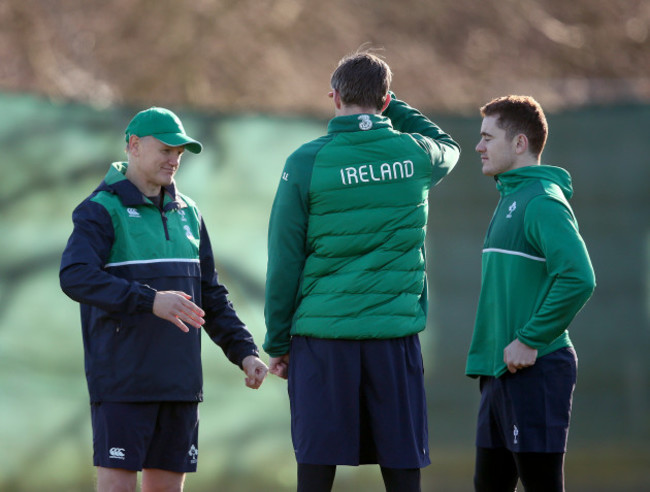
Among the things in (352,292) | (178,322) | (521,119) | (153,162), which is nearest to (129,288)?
(178,322)

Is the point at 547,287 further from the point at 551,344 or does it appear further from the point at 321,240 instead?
the point at 321,240

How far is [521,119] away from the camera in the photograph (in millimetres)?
4188

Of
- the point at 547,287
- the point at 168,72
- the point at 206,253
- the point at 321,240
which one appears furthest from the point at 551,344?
the point at 168,72

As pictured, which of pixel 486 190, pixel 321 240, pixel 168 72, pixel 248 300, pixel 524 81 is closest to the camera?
pixel 321 240

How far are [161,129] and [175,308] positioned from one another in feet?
2.53

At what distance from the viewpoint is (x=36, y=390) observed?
231 inches

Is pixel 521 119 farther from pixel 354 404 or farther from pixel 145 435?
pixel 145 435

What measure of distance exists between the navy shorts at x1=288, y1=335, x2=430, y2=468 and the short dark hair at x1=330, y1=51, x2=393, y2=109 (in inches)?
35.6

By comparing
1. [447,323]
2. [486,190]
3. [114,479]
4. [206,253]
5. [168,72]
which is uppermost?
[168,72]

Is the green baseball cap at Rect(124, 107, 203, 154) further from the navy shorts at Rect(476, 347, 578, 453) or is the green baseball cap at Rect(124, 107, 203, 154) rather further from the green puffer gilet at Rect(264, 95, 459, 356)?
the navy shorts at Rect(476, 347, 578, 453)

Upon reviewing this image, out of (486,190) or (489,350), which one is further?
(486,190)

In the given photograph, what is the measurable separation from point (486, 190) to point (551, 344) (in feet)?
9.35

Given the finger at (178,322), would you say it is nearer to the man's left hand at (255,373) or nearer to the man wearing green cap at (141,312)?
the man wearing green cap at (141,312)

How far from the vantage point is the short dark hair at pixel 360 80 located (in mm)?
3818
